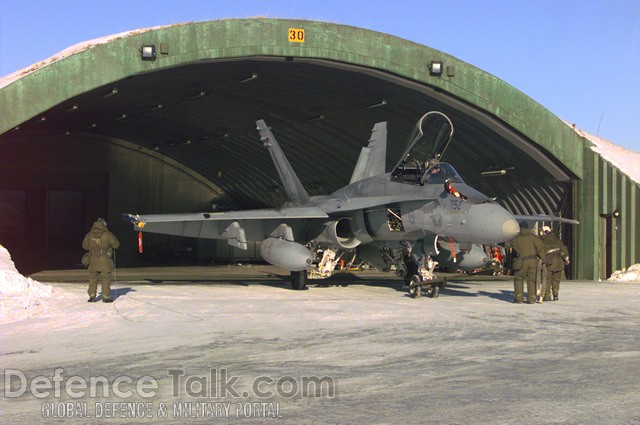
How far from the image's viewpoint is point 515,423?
5988 mm

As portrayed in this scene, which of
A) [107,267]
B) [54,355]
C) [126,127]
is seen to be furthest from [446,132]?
[126,127]

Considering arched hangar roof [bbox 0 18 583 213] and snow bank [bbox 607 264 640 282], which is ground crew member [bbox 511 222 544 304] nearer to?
arched hangar roof [bbox 0 18 583 213]

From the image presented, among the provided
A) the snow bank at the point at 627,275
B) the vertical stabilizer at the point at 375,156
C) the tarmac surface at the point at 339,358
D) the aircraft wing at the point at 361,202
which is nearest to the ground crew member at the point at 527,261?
the tarmac surface at the point at 339,358

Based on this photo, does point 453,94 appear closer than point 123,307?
No

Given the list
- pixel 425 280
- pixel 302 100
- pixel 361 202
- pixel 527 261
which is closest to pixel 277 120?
pixel 302 100

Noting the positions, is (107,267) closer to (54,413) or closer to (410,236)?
(410,236)

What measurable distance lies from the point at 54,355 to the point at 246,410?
3.61m

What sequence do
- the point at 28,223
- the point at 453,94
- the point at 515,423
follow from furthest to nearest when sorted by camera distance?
1. the point at 28,223
2. the point at 453,94
3. the point at 515,423

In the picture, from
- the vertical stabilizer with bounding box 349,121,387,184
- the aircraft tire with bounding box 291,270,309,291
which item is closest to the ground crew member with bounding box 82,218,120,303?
the aircraft tire with bounding box 291,270,309,291

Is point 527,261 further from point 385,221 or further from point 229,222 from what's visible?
point 229,222

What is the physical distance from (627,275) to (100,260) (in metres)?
15.5

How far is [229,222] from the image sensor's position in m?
20.2

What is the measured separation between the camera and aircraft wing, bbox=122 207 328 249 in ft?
60.1

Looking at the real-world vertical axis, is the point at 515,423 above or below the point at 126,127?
below
